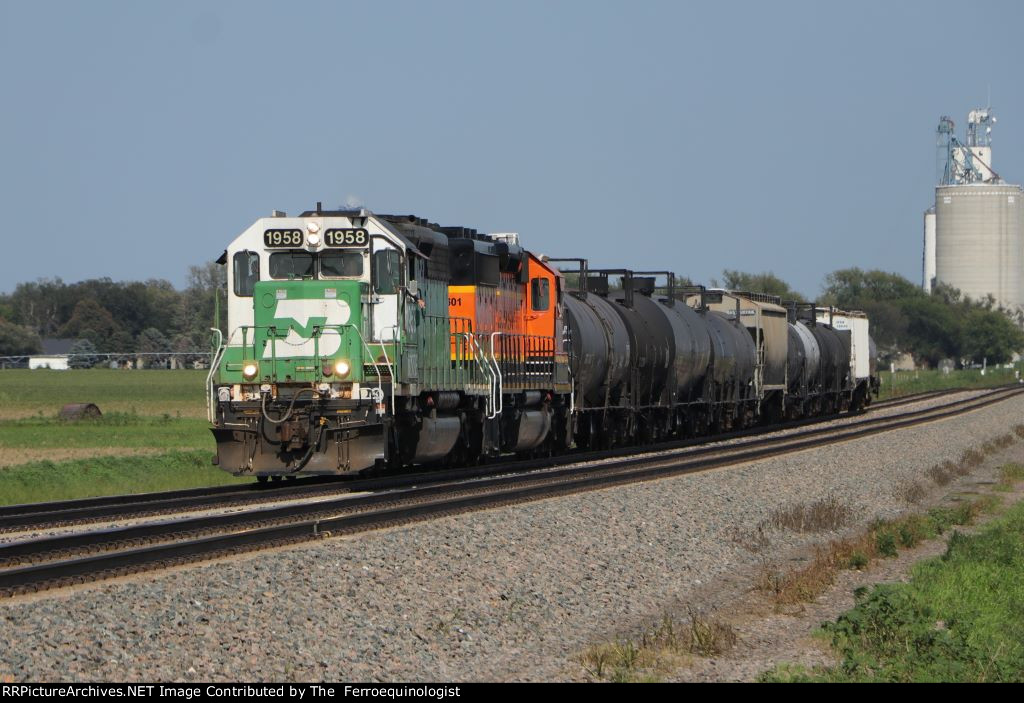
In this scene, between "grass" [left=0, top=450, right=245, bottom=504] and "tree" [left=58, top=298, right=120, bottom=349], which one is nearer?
"grass" [left=0, top=450, right=245, bottom=504]

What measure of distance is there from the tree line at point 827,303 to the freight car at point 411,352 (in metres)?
122

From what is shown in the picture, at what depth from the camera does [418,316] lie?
824 inches

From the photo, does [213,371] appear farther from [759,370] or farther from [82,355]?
[82,355]

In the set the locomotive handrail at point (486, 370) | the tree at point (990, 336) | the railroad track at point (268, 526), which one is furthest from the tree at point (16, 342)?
the locomotive handrail at point (486, 370)

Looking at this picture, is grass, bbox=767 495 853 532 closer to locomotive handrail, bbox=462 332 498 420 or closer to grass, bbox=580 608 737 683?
locomotive handrail, bbox=462 332 498 420

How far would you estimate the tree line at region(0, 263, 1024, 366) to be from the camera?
163 m

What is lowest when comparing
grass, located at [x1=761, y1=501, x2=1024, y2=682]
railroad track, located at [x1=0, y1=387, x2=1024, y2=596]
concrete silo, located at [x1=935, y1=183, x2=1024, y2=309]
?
grass, located at [x1=761, y1=501, x2=1024, y2=682]

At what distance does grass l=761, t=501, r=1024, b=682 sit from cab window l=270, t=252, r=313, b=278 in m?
9.60

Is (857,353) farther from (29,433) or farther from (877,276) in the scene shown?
(877,276)

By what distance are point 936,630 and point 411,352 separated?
34.3ft

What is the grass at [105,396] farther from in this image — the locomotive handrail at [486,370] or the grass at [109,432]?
the locomotive handrail at [486,370]

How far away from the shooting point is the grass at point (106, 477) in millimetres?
22312

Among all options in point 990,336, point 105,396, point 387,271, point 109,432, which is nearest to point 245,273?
point 387,271

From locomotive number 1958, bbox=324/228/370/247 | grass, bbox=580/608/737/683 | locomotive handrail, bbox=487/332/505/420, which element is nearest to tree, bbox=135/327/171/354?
locomotive handrail, bbox=487/332/505/420
